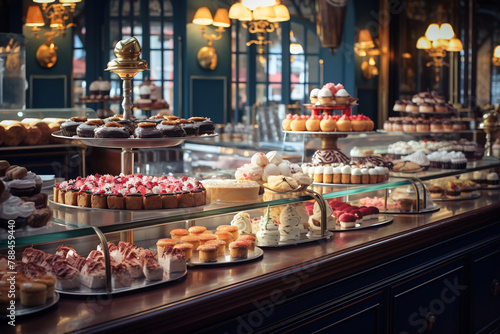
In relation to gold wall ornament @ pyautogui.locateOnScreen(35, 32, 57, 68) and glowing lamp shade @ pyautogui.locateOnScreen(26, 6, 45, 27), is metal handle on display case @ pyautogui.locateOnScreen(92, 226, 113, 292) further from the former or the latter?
gold wall ornament @ pyautogui.locateOnScreen(35, 32, 57, 68)

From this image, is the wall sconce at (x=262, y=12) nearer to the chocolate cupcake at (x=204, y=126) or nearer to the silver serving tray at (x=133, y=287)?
the chocolate cupcake at (x=204, y=126)

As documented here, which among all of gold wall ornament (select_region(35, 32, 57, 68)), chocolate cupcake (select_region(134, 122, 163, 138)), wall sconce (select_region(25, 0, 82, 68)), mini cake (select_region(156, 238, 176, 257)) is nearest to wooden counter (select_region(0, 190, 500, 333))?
mini cake (select_region(156, 238, 176, 257))

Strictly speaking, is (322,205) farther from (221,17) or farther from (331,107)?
(221,17)

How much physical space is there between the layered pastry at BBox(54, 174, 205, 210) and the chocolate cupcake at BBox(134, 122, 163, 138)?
0.56ft

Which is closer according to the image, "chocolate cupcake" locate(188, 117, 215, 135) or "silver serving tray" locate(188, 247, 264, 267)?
"silver serving tray" locate(188, 247, 264, 267)

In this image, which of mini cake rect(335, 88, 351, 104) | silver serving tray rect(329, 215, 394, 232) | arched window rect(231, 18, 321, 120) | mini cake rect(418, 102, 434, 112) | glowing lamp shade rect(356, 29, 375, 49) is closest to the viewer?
Answer: silver serving tray rect(329, 215, 394, 232)

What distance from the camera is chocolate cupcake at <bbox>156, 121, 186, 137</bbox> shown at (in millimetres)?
2439

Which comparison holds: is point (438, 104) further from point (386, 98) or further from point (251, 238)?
point (386, 98)

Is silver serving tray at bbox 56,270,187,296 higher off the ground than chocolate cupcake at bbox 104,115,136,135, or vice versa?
chocolate cupcake at bbox 104,115,136,135

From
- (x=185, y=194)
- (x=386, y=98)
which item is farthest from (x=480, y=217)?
(x=386, y=98)

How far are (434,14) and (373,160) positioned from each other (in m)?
8.92

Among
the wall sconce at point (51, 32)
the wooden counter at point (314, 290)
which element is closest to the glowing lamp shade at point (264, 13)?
the wooden counter at point (314, 290)

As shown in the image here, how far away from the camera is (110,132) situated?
233cm

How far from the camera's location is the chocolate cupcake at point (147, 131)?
238 centimetres
